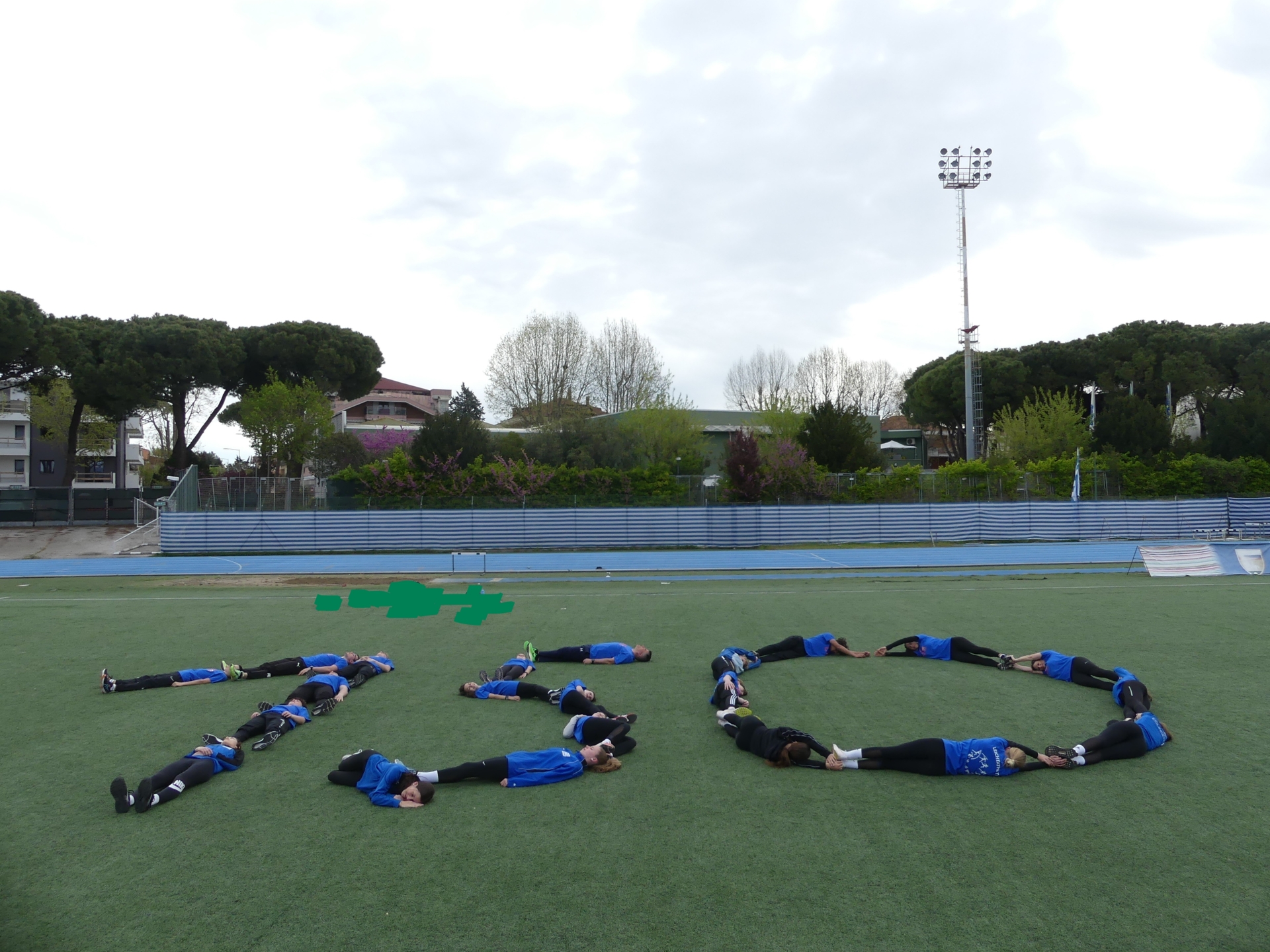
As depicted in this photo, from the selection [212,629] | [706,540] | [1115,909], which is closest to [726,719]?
[1115,909]

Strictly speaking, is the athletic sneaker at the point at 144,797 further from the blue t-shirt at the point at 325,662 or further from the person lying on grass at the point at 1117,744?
the person lying on grass at the point at 1117,744

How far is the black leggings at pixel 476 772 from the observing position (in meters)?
6.21

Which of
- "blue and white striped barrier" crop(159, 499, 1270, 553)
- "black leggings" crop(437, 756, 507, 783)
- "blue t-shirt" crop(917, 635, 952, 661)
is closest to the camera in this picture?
"black leggings" crop(437, 756, 507, 783)

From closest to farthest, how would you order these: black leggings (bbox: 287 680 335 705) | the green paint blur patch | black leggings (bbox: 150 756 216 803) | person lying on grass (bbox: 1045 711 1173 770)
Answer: black leggings (bbox: 150 756 216 803) → person lying on grass (bbox: 1045 711 1173 770) → black leggings (bbox: 287 680 335 705) → the green paint blur patch

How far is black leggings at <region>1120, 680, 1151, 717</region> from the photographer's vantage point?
7539 millimetres

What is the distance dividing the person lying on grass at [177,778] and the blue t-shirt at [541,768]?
7.64 feet

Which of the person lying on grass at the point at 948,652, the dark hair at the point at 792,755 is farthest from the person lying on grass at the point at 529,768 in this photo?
the person lying on grass at the point at 948,652

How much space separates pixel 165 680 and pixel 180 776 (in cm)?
392

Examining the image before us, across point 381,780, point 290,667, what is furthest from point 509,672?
point 381,780

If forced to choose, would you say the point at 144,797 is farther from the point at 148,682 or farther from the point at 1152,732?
the point at 1152,732

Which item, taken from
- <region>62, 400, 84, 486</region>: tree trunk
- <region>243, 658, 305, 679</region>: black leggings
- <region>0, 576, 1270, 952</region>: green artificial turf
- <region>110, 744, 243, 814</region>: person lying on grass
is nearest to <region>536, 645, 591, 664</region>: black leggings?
<region>0, 576, 1270, 952</region>: green artificial turf

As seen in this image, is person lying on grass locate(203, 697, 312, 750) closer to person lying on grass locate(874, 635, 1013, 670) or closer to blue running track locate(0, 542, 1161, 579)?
person lying on grass locate(874, 635, 1013, 670)

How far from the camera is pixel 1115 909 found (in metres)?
4.25

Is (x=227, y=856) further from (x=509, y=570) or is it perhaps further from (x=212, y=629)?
(x=509, y=570)
